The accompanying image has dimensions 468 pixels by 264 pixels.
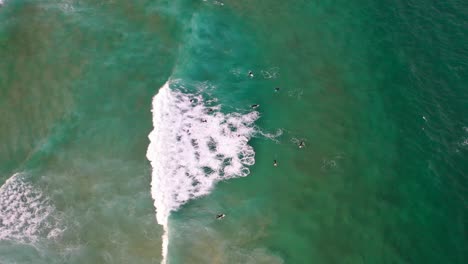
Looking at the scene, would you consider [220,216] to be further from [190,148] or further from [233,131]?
[233,131]

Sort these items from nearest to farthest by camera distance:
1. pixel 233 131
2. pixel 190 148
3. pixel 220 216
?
pixel 220 216, pixel 190 148, pixel 233 131

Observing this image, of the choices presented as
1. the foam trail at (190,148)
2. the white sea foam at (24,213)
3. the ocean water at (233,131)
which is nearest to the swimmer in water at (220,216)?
the ocean water at (233,131)

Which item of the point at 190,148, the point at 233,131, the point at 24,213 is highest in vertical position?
the point at 233,131

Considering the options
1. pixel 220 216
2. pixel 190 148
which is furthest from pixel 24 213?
pixel 220 216

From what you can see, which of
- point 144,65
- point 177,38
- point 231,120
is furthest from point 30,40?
point 231,120

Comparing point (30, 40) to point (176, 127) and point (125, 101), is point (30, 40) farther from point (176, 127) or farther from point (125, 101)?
point (176, 127)

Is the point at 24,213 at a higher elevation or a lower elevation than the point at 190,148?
lower

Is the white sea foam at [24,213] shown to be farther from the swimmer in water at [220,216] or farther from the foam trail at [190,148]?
the swimmer in water at [220,216]
